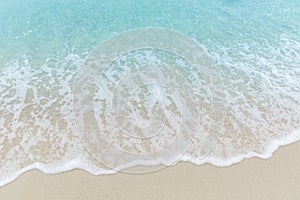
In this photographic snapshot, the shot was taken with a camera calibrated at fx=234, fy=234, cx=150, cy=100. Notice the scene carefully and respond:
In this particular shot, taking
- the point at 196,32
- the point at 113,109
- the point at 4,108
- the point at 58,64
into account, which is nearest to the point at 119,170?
the point at 113,109

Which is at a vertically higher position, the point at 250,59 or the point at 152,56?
the point at 152,56

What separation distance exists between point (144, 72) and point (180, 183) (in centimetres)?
329

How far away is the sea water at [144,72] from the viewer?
4492 millimetres

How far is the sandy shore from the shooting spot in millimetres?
3732

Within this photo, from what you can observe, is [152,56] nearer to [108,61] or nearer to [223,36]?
[108,61]

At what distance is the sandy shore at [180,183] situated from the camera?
12.2 feet

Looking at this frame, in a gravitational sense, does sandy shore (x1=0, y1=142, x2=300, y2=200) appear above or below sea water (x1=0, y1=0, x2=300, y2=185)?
below

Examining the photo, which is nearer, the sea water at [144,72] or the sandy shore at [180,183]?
the sandy shore at [180,183]

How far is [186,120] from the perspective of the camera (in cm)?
498

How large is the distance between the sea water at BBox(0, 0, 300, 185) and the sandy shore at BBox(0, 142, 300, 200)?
189 millimetres

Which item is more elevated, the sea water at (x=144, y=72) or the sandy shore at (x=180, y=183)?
the sea water at (x=144, y=72)

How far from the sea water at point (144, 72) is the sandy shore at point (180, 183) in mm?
189

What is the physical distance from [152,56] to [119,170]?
3.73 m

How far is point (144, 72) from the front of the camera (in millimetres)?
6301
